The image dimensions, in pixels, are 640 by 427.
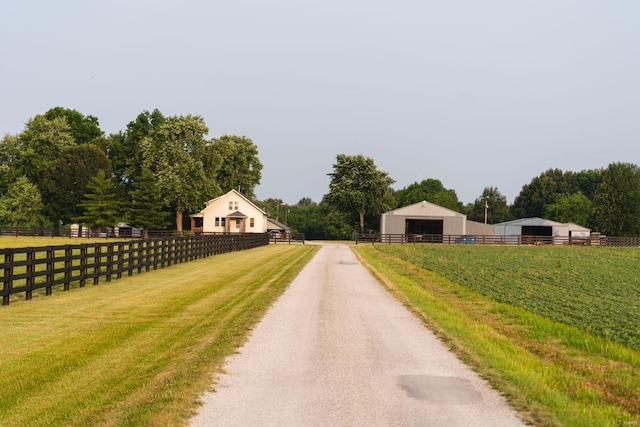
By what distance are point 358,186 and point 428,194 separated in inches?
1979

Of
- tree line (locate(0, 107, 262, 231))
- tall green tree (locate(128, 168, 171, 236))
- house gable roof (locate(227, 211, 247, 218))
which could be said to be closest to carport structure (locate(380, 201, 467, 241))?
house gable roof (locate(227, 211, 247, 218))

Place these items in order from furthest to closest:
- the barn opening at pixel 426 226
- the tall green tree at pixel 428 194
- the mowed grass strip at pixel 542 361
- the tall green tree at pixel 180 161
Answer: the tall green tree at pixel 428 194 < the barn opening at pixel 426 226 < the tall green tree at pixel 180 161 < the mowed grass strip at pixel 542 361

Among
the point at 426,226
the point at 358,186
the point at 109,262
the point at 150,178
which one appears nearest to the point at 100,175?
the point at 150,178

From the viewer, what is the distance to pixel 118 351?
873 cm

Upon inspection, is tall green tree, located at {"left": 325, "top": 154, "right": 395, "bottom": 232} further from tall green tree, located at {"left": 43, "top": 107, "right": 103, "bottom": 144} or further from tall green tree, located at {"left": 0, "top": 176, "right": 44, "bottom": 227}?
tall green tree, located at {"left": 0, "top": 176, "right": 44, "bottom": 227}

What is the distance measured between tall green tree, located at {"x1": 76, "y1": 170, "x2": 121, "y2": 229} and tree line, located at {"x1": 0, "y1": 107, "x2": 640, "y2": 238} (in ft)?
0.47

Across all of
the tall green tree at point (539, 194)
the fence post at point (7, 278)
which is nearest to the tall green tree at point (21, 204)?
the fence post at point (7, 278)

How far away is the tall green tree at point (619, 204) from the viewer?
10244 cm

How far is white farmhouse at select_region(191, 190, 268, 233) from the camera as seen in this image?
80562 mm

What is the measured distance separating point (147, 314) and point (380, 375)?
6.67 meters

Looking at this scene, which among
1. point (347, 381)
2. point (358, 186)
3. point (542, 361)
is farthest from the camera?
point (358, 186)

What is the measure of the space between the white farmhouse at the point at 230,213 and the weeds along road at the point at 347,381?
69.3m

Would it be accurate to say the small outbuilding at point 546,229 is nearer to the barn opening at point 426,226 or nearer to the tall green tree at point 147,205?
the barn opening at point 426,226

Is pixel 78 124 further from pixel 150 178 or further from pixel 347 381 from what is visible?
pixel 347 381
